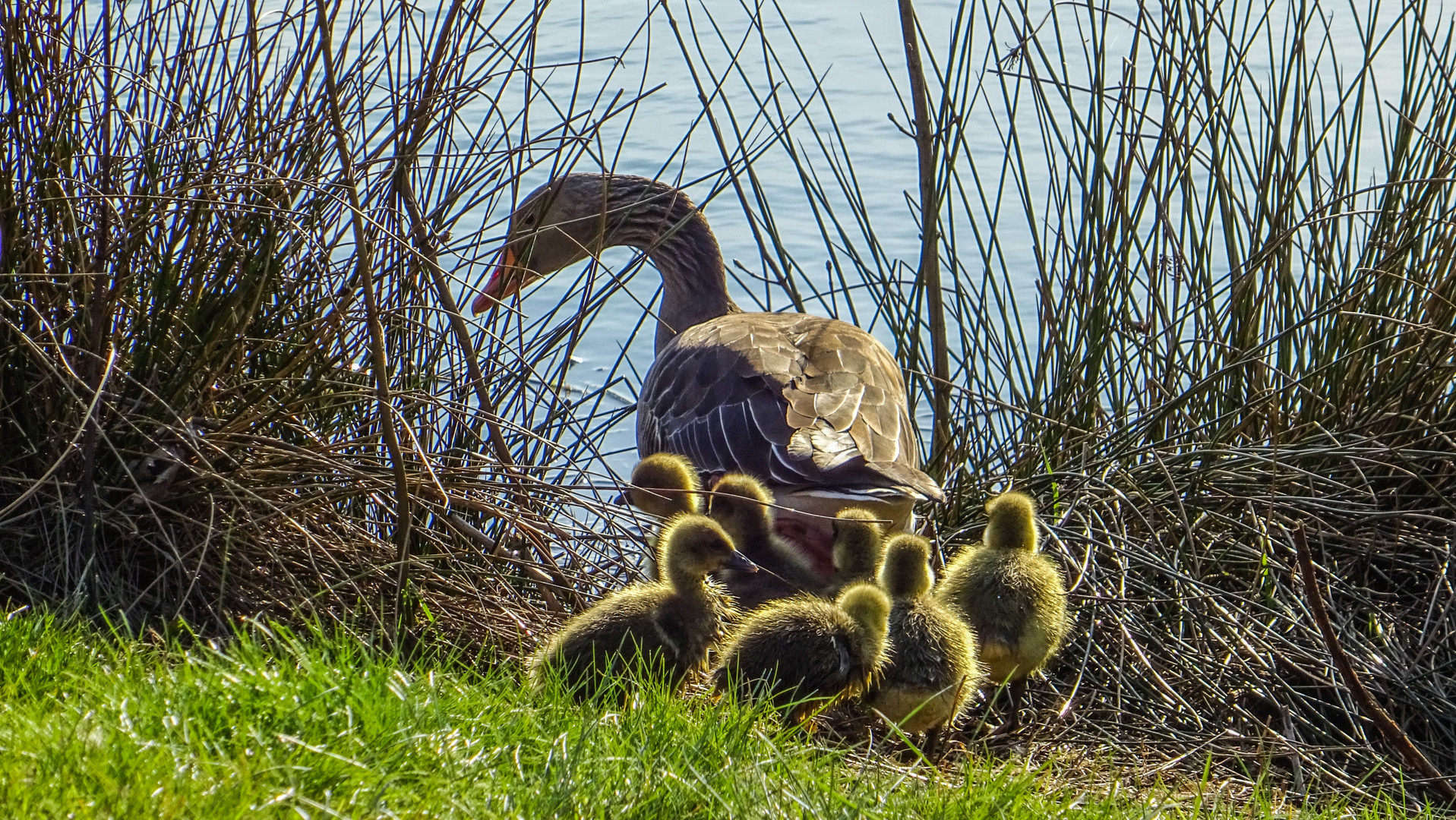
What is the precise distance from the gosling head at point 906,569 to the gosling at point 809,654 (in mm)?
201

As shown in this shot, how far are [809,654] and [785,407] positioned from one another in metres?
1.34

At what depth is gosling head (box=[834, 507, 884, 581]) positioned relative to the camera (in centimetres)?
376

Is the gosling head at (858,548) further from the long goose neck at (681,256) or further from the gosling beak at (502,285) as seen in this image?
the long goose neck at (681,256)

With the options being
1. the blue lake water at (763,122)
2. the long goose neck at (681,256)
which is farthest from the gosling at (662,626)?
the blue lake water at (763,122)

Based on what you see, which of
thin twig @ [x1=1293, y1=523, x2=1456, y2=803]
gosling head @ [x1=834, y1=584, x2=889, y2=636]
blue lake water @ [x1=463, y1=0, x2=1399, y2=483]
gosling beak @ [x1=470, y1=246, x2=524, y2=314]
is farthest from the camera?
blue lake water @ [x1=463, y1=0, x2=1399, y2=483]

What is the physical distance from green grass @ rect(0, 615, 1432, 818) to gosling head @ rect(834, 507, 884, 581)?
84 cm

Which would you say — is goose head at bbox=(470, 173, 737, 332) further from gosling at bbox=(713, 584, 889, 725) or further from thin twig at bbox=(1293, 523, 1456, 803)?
thin twig at bbox=(1293, 523, 1456, 803)

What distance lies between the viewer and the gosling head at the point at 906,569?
342 cm

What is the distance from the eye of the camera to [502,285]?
4871 mm

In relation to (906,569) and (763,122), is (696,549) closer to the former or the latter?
(906,569)

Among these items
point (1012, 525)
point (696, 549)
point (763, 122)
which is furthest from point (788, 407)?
point (763, 122)

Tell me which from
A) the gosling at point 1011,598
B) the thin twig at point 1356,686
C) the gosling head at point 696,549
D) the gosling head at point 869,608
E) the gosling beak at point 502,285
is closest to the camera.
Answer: the thin twig at point 1356,686

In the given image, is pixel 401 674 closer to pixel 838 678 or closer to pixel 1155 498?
pixel 838 678

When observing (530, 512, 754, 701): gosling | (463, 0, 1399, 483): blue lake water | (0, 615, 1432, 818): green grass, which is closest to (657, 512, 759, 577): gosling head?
(530, 512, 754, 701): gosling
